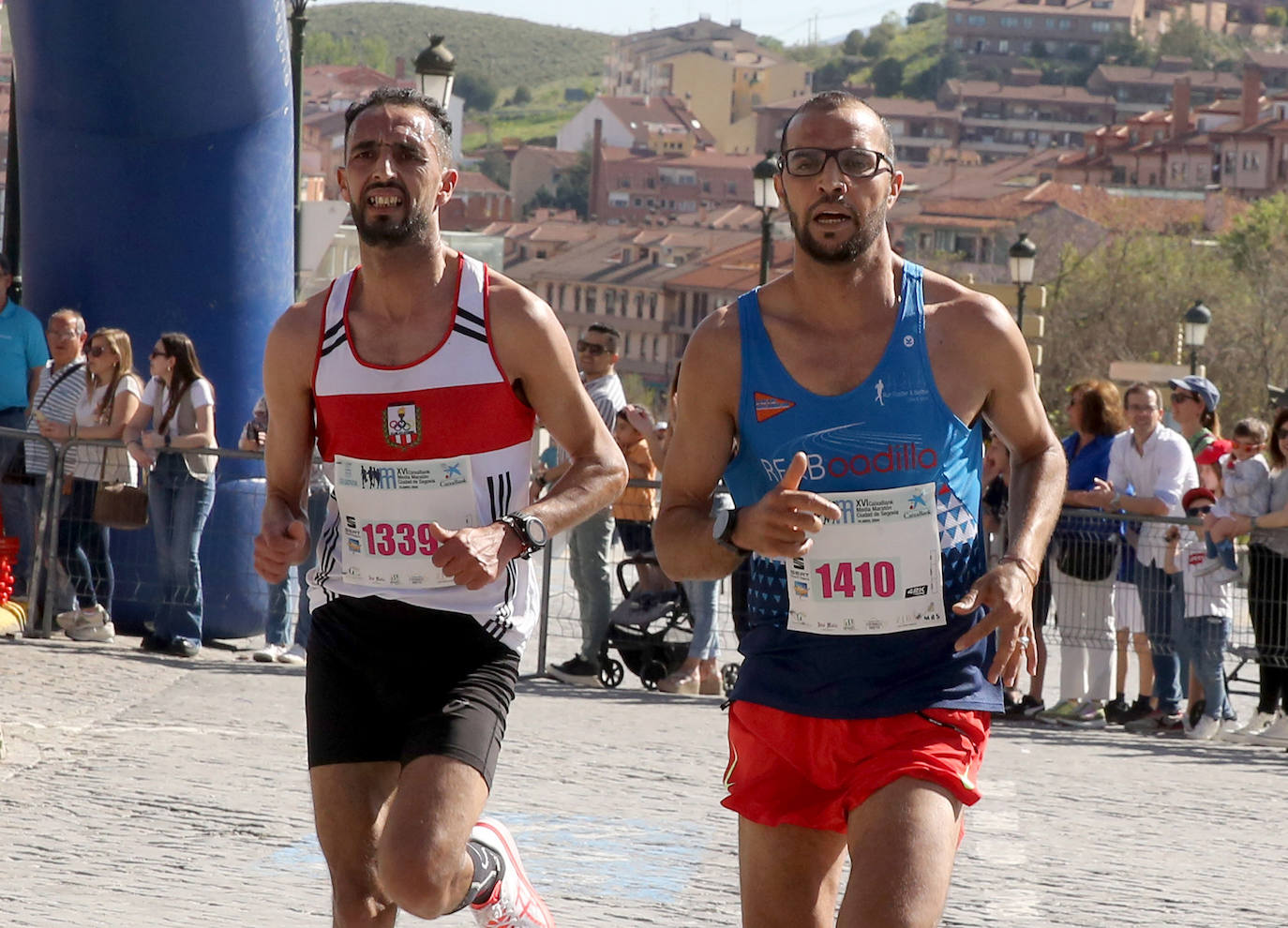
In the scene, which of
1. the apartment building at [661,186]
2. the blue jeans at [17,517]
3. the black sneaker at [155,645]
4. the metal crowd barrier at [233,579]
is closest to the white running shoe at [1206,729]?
the metal crowd barrier at [233,579]

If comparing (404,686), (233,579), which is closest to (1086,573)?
(233,579)

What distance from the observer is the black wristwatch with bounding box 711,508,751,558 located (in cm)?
390

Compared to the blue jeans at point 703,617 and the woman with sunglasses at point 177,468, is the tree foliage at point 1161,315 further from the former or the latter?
the woman with sunglasses at point 177,468

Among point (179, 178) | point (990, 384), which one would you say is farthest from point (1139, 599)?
point (990, 384)

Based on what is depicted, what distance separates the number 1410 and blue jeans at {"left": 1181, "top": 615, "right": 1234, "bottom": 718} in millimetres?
6955

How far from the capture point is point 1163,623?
10.7 meters

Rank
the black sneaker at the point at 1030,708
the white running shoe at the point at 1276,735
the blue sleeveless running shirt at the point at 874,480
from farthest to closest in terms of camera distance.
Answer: the black sneaker at the point at 1030,708, the white running shoe at the point at 1276,735, the blue sleeveless running shirt at the point at 874,480

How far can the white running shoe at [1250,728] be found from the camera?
10.5 metres

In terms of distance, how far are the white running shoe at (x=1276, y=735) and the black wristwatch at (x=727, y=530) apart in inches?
286

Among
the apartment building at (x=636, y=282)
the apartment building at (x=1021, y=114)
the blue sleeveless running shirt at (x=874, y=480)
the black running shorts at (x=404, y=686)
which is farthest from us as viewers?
the apartment building at (x=1021, y=114)

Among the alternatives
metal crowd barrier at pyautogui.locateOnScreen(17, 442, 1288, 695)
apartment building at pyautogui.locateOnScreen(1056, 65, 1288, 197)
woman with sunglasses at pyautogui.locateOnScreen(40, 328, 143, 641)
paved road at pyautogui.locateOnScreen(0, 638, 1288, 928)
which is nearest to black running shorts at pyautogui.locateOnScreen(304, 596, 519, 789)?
paved road at pyautogui.locateOnScreen(0, 638, 1288, 928)

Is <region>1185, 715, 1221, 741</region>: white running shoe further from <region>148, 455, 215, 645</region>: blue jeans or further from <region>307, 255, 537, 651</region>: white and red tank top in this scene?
<region>307, 255, 537, 651</region>: white and red tank top

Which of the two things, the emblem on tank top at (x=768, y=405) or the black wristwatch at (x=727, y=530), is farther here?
the emblem on tank top at (x=768, y=405)

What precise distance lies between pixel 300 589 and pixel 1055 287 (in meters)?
63.1
